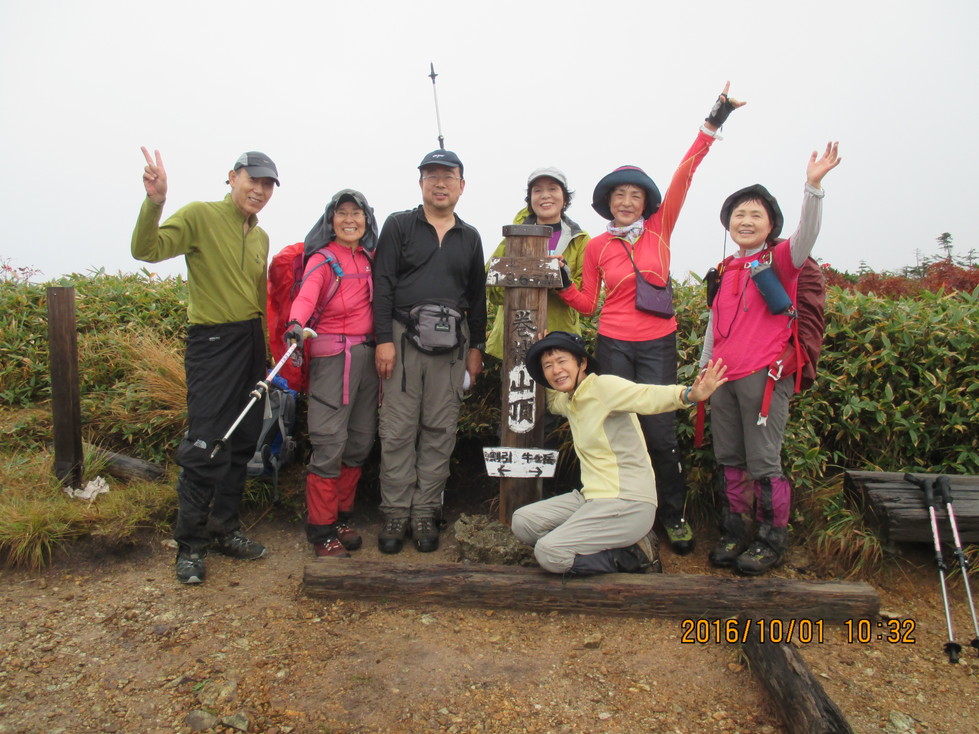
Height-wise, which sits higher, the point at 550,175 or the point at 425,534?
the point at 550,175

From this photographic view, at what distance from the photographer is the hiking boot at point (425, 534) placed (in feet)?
14.9

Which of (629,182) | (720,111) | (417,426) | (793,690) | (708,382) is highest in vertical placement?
(720,111)

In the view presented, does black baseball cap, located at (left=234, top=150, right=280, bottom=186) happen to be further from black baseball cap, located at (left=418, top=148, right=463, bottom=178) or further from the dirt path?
the dirt path

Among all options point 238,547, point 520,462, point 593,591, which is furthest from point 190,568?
point 593,591

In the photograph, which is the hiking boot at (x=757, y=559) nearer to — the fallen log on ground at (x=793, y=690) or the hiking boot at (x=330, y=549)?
the fallen log on ground at (x=793, y=690)

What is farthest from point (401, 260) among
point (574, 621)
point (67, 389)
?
point (67, 389)

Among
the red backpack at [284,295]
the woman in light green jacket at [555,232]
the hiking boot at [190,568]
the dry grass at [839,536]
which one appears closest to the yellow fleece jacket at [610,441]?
the woman in light green jacket at [555,232]

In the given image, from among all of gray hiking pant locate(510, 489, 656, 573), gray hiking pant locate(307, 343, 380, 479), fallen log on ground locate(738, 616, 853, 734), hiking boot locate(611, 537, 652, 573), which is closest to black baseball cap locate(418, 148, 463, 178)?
gray hiking pant locate(307, 343, 380, 479)

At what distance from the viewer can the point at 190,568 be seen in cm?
420

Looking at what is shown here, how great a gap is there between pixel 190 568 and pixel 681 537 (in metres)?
3.07

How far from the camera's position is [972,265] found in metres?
8.68

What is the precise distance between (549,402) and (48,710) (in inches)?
114
